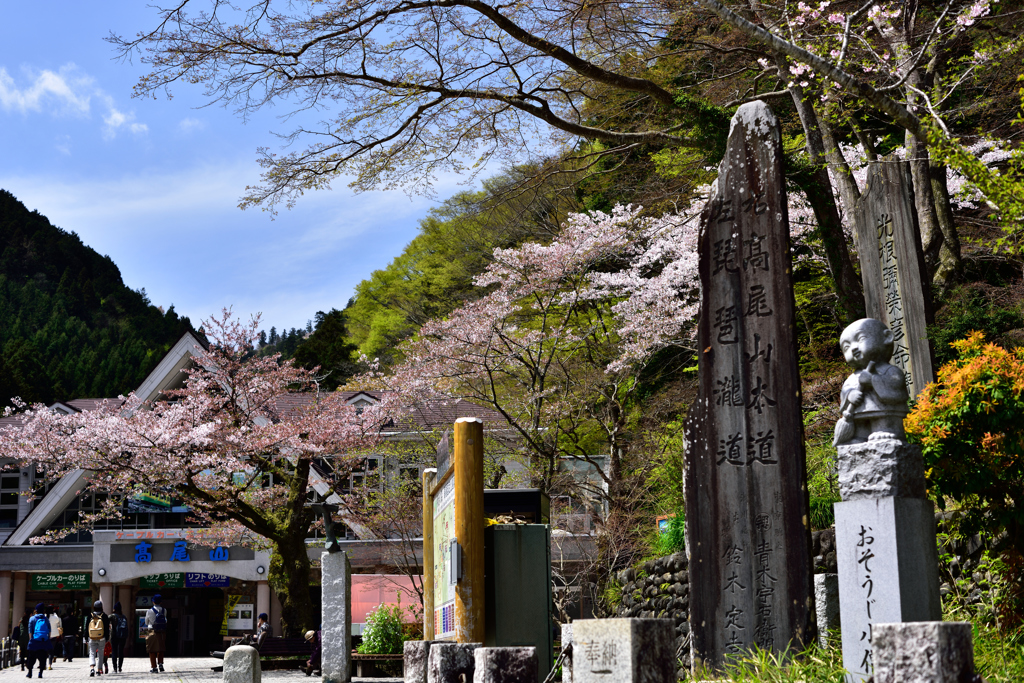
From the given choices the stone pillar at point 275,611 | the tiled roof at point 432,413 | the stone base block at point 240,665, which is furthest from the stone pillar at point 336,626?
the stone pillar at point 275,611

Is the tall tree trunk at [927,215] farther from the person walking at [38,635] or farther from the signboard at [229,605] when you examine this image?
the signboard at [229,605]

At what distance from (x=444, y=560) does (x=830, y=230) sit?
815 centimetres

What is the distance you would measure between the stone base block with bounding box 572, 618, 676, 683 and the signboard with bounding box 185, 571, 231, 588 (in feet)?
94.5

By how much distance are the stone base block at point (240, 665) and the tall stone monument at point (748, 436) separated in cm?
528

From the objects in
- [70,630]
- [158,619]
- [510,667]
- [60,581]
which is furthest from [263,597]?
[510,667]

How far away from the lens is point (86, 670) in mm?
21625

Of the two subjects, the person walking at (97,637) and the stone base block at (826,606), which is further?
the person walking at (97,637)

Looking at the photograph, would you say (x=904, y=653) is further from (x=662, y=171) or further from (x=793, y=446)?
(x=662, y=171)

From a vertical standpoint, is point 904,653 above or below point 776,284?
below

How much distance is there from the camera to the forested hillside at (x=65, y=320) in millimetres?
49469

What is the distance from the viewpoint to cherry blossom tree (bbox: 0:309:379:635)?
19672 mm

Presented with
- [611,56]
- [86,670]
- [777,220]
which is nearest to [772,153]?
[777,220]

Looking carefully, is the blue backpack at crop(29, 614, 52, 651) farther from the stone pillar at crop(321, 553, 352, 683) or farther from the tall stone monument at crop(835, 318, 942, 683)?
the tall stone monument at crop(835, 318, 942, 683)

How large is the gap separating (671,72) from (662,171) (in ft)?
12.7
